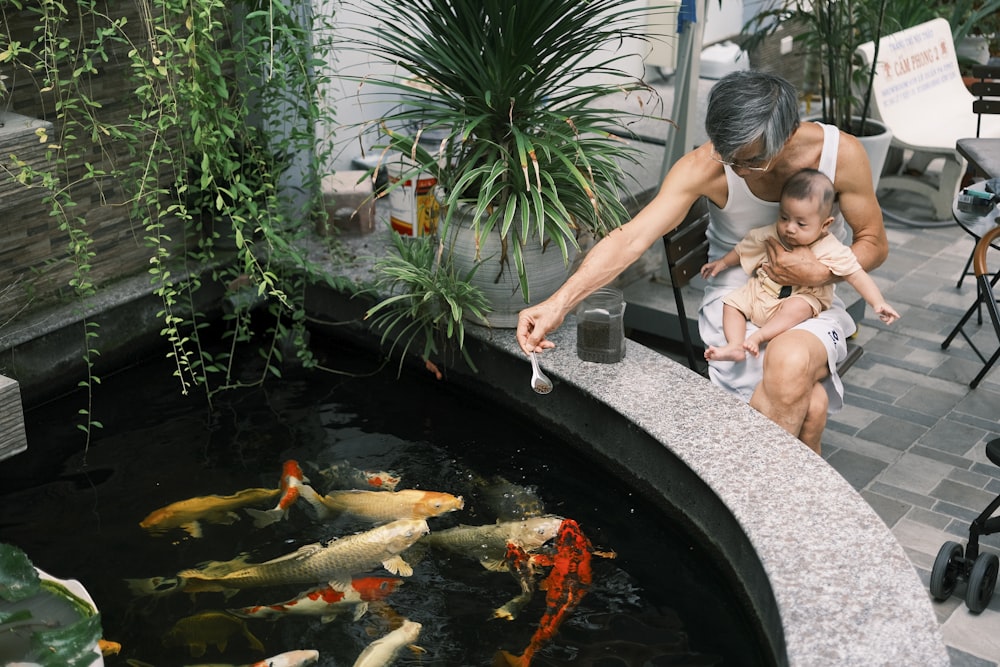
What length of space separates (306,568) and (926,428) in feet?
8.05

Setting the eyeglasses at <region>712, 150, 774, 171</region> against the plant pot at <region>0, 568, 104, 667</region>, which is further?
the eyeglasses at <region>712, 150, 774, 171</region>

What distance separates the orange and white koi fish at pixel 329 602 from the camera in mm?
2787

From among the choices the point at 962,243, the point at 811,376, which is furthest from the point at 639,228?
the point at 962,243

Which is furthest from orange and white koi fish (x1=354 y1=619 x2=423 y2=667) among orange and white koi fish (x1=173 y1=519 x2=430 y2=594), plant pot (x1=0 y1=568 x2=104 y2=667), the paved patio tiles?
the paved patio tiles

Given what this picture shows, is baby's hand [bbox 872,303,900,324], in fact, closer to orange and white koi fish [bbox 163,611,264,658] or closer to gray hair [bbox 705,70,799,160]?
gray hair [bbox 705,70,799,160]

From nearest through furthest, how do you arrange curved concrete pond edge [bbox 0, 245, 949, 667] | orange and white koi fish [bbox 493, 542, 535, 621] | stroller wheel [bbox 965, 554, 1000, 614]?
1. curved concrete pond edge [bbox 0, 245, 949, 667]
2. orange and white koi fish [bbox 493, 542, 535, 621]
3. stroller wheel [bbox 965, 554, 1000, 614]

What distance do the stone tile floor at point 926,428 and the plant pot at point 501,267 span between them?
99 centimetres

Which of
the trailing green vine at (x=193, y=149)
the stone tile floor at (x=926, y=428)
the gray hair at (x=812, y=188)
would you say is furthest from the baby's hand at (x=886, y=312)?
the trailing green vine at (x=193, y=149)

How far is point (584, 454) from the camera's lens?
3.60 meters

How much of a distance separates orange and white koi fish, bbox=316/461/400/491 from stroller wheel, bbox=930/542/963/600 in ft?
5.21

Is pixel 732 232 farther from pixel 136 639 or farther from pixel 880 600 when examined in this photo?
pixel 136 639

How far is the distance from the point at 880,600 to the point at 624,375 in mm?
1253

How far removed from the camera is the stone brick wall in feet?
12.3

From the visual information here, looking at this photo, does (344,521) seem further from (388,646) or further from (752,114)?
(752,114)
